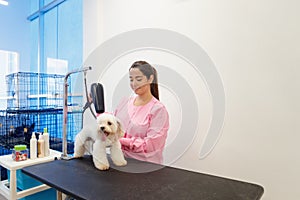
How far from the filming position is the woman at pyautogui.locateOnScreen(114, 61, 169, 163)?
4.21 feet

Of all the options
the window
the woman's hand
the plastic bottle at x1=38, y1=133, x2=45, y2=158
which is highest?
the window

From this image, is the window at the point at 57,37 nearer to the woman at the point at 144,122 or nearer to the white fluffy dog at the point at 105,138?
the woman at the point at 144,122

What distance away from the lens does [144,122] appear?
133 cm

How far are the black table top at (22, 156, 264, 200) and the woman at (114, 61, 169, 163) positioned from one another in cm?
17

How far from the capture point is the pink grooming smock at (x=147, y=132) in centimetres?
128

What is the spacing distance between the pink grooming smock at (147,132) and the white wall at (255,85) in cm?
34

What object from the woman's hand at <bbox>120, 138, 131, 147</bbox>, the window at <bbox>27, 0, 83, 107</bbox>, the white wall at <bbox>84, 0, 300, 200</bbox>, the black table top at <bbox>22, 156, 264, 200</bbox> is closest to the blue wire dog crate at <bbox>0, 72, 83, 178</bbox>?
the window at <bbox>27, 0, 83, 107</bbox>

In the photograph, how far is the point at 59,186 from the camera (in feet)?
2.84

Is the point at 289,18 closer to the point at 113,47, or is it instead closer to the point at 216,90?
the point at 216,90

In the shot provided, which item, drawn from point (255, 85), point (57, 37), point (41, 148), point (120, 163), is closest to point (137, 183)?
point (120, 163)

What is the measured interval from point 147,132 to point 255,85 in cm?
71

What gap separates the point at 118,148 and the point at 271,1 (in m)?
1.18

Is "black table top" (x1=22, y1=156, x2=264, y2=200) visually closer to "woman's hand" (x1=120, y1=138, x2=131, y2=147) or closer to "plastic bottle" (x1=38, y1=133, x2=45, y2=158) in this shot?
"woman's hand" (x1=120, y1=138, x2=131, y2=147)

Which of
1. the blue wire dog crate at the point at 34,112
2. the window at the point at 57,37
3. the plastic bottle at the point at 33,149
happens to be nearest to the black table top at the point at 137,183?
the plastic bottle at the point at 33,149
